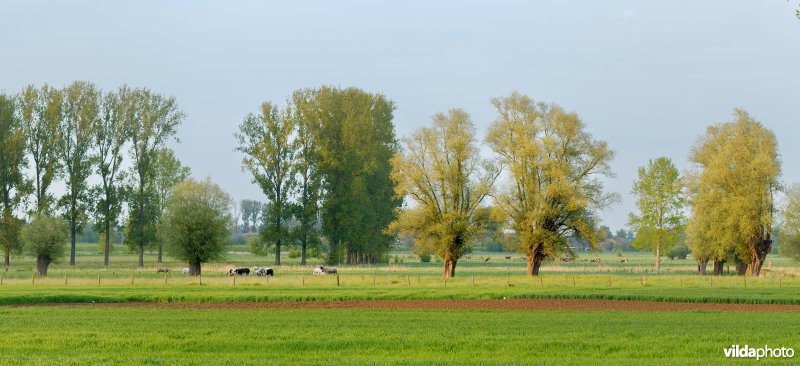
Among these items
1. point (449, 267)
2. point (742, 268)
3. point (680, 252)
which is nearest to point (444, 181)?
point (449, 267)

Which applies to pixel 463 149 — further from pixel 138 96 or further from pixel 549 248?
pixel 138 96

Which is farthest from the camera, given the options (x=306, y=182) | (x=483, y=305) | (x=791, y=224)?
(x=306, y=182)

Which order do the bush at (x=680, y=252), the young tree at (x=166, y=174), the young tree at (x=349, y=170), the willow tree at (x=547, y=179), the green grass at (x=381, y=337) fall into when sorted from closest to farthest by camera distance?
the green grass at (x=381, y=337), the willow tree at (x=547, y=179), the young tree at (x=349, y=170), the young tree at (x=166, y=174), the bush at (x=680, y=252)

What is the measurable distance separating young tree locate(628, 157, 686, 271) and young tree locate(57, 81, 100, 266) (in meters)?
56.3

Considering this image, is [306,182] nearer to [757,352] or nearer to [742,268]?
[742,268]

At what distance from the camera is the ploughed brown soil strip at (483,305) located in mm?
35906

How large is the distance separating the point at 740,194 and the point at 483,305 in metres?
39.5

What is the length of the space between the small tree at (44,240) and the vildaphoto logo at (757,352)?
2316 inches

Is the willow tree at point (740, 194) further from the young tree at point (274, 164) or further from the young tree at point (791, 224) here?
the young tree at point (274, 164)

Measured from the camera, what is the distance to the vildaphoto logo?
21266 millimetres

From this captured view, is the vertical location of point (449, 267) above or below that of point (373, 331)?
above

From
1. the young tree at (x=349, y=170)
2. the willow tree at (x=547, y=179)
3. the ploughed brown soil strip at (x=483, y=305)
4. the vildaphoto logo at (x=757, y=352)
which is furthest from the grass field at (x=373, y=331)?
the young tree at (x=349, y=170)

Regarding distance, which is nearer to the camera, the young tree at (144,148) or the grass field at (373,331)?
the grass field at (373,331)

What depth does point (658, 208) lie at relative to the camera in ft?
270
